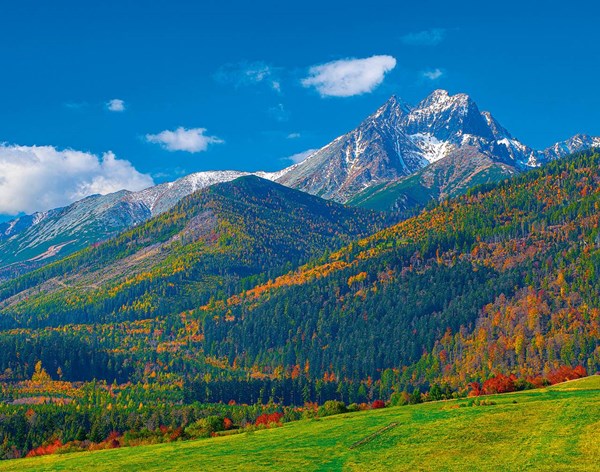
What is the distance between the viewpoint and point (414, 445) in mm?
87062

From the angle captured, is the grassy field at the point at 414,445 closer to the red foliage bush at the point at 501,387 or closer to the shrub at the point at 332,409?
the shrub at the point at 332,409

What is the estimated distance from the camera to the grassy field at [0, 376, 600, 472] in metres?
78.2

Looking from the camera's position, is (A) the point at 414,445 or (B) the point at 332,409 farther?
Answer: (B) the point at 332,409

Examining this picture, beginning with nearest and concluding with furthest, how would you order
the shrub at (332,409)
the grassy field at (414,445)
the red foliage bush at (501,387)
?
the grassy field at (414,445)
the shrub at (332,409)
the red foliage bush at (501,387)

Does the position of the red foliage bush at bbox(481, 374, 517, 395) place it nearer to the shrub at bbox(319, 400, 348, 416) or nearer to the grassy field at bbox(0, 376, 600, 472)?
the grassy field at bbox(0, 376, 600, 472)

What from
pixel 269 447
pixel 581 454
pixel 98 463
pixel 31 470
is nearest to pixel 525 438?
pixel 581 454

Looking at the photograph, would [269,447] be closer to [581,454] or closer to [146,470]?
[146,470]

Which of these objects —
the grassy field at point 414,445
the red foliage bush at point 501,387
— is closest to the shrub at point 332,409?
the grassy field at point 414,445

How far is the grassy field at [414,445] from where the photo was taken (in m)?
78.2

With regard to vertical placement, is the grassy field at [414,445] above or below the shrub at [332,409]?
below

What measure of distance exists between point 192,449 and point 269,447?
14.0m

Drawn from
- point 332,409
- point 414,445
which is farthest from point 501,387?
point 414,445

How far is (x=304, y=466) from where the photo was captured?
82.4 m

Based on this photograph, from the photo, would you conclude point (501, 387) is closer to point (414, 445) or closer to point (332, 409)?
point (332, 409)
